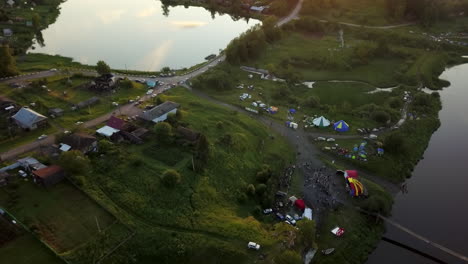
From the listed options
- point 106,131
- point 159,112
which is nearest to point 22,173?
point 106,131

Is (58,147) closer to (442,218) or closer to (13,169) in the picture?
(13,169)

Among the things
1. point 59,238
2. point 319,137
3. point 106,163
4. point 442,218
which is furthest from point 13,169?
point 442,218

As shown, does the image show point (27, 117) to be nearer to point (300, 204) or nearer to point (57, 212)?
point (57, 212)

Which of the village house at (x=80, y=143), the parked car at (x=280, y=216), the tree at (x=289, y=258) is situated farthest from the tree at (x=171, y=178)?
the tree at (x=289, y=258)

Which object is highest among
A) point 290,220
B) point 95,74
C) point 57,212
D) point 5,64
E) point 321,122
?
point 5,64

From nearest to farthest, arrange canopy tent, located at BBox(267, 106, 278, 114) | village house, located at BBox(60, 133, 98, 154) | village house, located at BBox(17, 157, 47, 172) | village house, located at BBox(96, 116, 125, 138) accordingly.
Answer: village house, located at BBox(17, 157, 47, 172)
village house, located at BBox(60, 133, 98, 154)
village house, located at BBox(96, 116, 125, 138)
canopy tent, located at BBox(267, 106, 278, 114)

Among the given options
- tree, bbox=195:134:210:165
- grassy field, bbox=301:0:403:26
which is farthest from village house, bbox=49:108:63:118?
grassy field, bbox=301:0:403:26

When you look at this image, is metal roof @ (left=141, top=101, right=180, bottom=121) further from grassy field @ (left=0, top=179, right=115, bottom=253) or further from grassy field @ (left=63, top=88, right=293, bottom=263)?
grassy field @ (left=0, top=179, right=115, bottom=253)
